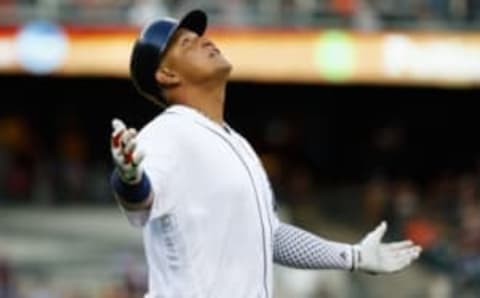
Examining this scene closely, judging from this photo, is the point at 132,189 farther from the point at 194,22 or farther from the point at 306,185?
the point at 306,185

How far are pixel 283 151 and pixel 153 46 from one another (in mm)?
11739

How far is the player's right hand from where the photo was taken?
4.12 metres

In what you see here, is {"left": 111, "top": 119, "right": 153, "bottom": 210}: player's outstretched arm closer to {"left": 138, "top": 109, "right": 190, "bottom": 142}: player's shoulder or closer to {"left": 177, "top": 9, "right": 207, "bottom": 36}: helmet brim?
{"left": 138, "top": 109, "right": 190, "bottom": 142}: player's shoulder

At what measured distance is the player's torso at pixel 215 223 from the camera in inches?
177

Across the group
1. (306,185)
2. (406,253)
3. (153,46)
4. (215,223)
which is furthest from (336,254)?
(306,185)

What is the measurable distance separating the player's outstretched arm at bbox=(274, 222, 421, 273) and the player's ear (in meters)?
0.57

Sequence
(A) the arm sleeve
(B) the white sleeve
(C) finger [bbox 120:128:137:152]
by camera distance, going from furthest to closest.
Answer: (A) the arm sleeve
(B) the white sleeve
(C) finger [bbox 120:128:137:152]

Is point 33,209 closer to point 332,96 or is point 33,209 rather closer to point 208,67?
→ point 332,96

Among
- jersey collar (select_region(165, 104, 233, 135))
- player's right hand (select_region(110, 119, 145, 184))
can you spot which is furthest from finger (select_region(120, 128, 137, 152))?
jersey collar (select_region(165, 104, 233, 135))

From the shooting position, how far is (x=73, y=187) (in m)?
15.9

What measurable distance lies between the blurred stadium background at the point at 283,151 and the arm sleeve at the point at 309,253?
8665 mm

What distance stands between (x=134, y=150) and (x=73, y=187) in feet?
38.9

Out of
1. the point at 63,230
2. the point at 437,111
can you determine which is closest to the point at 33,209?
the point at 63,230

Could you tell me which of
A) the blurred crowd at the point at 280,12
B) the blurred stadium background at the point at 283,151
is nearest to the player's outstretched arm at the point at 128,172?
the blurred stadium background at the point at 283,151
